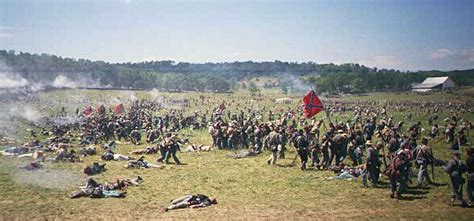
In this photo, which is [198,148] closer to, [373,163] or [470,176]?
[373,163]

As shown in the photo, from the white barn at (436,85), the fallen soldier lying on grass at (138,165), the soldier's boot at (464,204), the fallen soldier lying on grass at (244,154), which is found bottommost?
the fallen soldier lying on grass at (244,154)

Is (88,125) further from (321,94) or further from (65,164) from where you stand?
(321,94)

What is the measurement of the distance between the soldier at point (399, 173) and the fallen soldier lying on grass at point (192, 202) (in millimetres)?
6268

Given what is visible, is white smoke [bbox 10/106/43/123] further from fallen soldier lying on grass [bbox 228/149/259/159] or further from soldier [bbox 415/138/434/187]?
soldier [bbox 415/138/434/187]

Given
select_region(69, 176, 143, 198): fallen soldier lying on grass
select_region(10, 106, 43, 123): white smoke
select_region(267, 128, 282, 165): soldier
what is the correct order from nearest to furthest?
select_region(69, 176, 143, 198): fallen soldier lying on grass, select_region(267, 128, 282, 165): soldier, select_region(10, 106, 43, 123): white smoke

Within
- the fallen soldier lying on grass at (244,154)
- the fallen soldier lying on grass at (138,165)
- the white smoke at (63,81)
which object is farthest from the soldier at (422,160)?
the white smoke at (63,81)

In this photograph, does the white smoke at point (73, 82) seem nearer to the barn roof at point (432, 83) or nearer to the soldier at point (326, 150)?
the barn roof at point (432, 83)

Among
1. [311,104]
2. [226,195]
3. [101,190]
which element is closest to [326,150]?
[311,104]

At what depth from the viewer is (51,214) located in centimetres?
1291

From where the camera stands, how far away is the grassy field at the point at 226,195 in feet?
41.8

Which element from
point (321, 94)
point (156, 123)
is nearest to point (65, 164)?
point (156, 123)

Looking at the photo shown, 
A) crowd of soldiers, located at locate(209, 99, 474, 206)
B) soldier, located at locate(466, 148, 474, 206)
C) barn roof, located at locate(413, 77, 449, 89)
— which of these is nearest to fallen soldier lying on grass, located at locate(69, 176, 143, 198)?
crowd of soldiers, located at locate(209, 99, 474, 206)

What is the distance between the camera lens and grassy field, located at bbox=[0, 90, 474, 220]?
12.7 metres

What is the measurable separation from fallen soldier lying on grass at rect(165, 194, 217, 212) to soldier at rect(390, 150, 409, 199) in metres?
6.27
